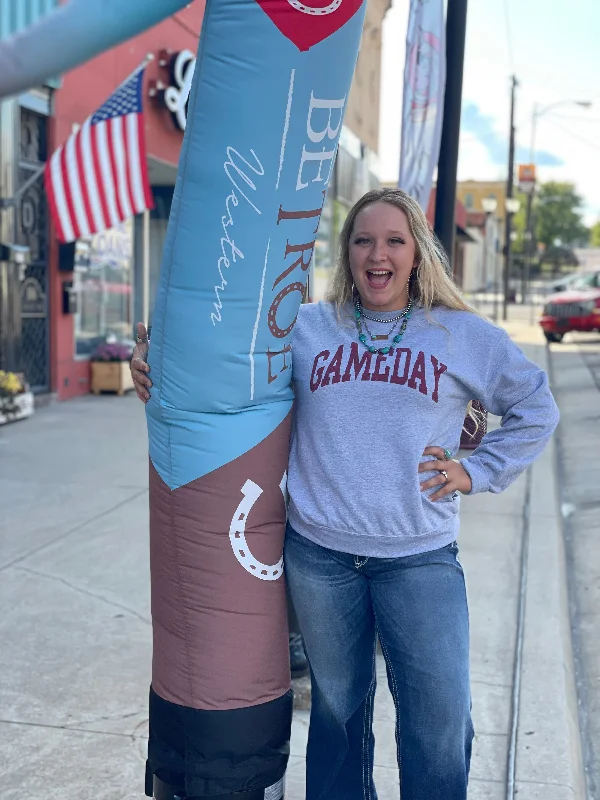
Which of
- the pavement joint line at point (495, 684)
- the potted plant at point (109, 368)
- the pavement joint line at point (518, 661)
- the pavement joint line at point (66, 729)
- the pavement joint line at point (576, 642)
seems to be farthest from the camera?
the potted plant at point (109, 368)

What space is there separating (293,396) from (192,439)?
324 mm

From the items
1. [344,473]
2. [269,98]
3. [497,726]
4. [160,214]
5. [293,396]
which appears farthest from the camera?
[160,214]

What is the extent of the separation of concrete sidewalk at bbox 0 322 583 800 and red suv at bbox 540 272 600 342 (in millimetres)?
15065

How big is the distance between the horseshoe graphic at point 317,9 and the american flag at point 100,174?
7046mm

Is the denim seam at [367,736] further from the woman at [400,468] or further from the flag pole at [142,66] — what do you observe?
the flag pole at [142,66]

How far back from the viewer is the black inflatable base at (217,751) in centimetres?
242

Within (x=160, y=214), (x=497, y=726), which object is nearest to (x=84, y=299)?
(x=160, y=214)

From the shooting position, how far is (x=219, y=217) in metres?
2.26

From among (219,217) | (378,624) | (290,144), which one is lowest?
(378,624)

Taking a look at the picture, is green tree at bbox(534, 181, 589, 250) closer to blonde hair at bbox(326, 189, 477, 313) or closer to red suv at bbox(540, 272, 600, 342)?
red suv at bbox(540, 272, 600, 342)

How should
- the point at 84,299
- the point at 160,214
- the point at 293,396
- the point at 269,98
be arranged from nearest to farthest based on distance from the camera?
the point at 269,98
the point at 293,396
the point at 84,299
the point at 160,214

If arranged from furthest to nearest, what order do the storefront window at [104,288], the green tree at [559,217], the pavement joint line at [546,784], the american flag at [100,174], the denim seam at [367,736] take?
the green tree at [559,217] < the storefront window at [104,288] < the american flag at [100,174] < the pavement joint line at [546,784] < the denim seam at [367,736]

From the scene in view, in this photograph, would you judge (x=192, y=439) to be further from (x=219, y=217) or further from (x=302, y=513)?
(x=219, y=217)

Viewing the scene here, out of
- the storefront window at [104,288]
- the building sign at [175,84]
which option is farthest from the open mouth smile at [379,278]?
the building sign at [175,84]
